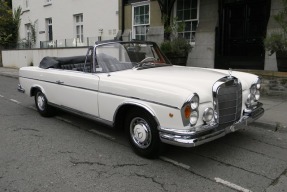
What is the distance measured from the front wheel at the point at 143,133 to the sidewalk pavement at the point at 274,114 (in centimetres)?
277

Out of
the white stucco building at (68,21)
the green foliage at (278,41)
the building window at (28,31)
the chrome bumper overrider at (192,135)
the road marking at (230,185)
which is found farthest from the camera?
the building window at (28,31)

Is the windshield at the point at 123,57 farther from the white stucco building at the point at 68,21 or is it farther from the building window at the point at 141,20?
the white stucco building at the point at 68,21

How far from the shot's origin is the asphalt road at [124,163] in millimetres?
3676

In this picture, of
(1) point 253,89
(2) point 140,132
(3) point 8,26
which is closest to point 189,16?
(1) point 253,89

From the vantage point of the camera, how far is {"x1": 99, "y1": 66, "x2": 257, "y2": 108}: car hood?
396 cm

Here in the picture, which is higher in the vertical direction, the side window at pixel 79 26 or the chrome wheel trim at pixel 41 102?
the side window at pixel 79 26

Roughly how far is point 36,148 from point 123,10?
38.4 ft

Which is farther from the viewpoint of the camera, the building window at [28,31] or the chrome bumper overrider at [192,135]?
the building window at [28,31]

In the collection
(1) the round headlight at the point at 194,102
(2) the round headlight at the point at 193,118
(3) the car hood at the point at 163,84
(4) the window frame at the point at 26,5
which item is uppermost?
(4) the window frame at the point at 26,5

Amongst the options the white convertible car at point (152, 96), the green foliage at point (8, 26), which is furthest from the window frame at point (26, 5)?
the white convertible car at point (152, 96)

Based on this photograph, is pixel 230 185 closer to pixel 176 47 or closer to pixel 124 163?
pixel 124 163

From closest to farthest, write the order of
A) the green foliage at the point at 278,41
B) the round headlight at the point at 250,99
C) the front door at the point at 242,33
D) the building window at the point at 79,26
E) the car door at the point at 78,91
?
the round headlight at the point at 250,99 → the car door at the point at 78,91 → the green foliage at the point at 278,41 → the front door at the point at 242,33 → the building window at the point at 79,26

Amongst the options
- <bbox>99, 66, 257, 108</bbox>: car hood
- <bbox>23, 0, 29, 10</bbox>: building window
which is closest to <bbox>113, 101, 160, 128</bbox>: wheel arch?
<bbox>99, 66, 257, 108</bbox>: car hood

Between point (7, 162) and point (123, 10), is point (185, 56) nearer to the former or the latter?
point (123, 10)
